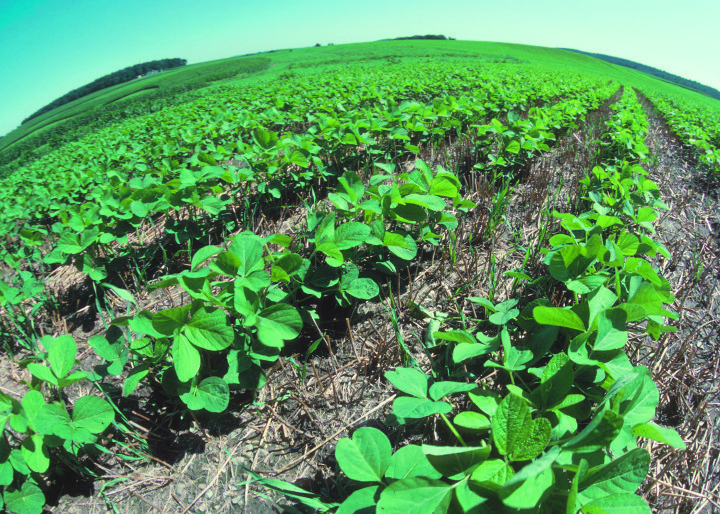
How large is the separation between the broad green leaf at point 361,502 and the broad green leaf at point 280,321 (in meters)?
0.49

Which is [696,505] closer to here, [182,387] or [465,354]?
[465,354]

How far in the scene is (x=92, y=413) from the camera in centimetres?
112

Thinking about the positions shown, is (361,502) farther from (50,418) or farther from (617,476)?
→ (50,418)

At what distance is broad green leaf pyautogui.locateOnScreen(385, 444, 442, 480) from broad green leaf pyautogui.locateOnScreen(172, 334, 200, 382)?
671 mm

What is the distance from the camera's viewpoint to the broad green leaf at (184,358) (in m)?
1.05

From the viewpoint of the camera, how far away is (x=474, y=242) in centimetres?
205

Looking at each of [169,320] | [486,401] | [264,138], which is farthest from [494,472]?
[264,138]

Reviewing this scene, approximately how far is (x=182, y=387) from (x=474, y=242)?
1.69 meters

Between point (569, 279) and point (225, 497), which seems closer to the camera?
point (225, 497)

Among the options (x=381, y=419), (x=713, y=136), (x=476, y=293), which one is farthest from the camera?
(x=713, y=136)

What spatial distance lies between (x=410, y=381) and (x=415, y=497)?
1.07 feet

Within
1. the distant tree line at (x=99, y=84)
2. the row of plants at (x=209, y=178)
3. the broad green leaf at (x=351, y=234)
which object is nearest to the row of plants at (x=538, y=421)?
the broad green leaf at (x=351, y=234)

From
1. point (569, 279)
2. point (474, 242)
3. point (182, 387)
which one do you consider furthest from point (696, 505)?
point (182, 387)

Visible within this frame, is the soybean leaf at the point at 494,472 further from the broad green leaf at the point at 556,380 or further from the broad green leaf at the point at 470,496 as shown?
the broad green leaf at the point at 556,380
